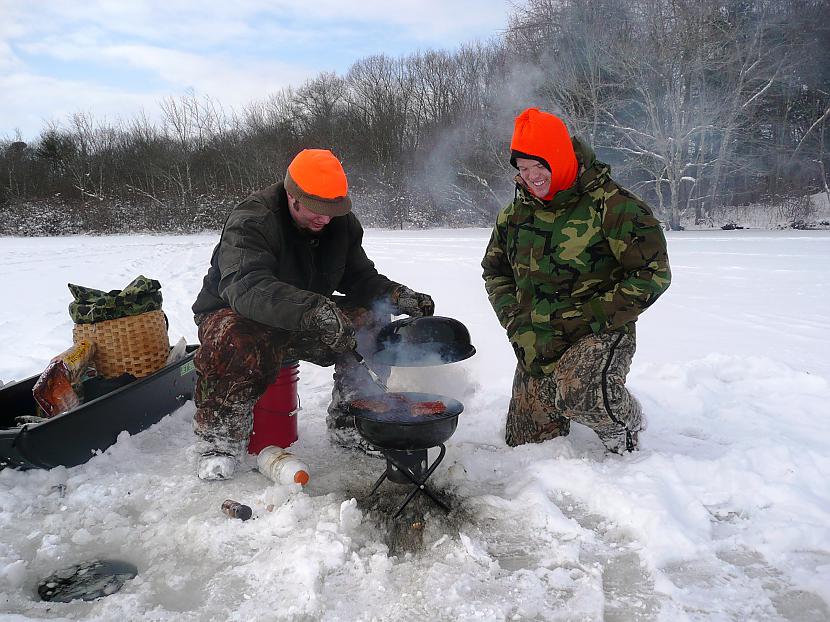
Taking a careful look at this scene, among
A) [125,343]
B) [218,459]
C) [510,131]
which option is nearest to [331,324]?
[218,459]

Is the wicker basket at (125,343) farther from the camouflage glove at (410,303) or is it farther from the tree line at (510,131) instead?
the tree line at (510,131)

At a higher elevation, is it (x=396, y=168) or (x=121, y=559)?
(x=396, y=168)

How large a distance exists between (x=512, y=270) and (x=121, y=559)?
2.30 meters

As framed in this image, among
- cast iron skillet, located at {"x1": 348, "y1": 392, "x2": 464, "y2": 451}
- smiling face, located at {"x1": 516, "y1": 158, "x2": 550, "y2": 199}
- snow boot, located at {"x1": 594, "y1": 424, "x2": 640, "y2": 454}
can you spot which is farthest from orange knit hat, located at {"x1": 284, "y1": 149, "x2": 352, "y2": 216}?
snow boot, located at {"x1": 594, "y1": 424, "x2": 640, "y2": 454}

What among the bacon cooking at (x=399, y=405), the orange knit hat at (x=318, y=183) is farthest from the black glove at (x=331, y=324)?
the orange knit hat at (x=318, y=183)

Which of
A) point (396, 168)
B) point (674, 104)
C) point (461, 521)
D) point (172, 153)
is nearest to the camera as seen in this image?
point (461, 521)

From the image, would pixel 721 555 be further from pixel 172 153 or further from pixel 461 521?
pixel 172 153

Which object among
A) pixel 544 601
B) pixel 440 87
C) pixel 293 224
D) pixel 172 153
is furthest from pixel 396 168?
pixel 544 601

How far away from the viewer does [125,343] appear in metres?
3.42

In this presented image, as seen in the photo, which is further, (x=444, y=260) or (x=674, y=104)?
(x=674, y=104)

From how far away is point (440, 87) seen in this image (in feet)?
90.4

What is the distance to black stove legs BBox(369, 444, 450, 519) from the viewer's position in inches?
102

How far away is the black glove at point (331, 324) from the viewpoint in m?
2.76

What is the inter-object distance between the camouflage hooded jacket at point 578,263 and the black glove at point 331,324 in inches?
36.1
